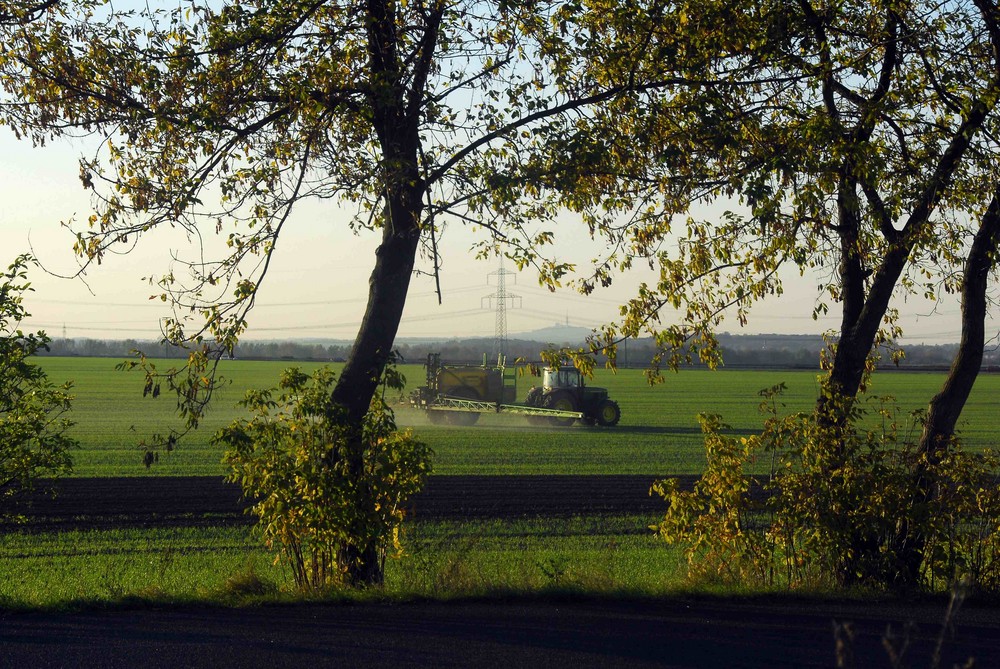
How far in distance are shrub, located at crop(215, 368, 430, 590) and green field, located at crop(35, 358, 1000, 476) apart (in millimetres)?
4892

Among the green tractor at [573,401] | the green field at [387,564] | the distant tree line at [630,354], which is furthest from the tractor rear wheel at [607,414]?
the distant tree line at [630,354]

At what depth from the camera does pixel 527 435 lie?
3388cm

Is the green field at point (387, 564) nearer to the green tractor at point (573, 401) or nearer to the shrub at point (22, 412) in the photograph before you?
the shrub at point (22, 412)

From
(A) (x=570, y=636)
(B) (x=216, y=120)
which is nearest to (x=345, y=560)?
(A) (x=570, y=636)

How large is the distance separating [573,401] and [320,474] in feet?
98.6

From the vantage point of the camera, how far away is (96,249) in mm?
8375

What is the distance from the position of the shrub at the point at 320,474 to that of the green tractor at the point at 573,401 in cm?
2916

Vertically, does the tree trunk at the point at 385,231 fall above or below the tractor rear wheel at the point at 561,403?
above

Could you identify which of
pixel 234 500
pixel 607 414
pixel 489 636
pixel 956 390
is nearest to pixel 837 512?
pixel 956 390

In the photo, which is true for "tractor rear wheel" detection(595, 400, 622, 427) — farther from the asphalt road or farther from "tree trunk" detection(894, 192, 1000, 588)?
the asphalt road

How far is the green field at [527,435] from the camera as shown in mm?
24500

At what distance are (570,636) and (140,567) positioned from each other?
24.3 feet

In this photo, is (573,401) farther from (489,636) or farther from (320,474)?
(489,636)

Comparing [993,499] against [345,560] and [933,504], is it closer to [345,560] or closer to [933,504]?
[933,504]
